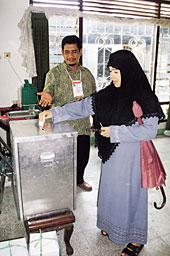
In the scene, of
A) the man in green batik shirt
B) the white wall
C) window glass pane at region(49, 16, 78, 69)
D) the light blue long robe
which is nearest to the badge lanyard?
the man in green batik shirt

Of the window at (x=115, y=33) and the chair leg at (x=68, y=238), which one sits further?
the window at (x=115, y=33)

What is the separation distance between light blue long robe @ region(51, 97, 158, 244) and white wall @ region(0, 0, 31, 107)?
6.08 ft

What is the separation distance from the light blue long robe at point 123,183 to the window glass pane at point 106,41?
7.65 feet

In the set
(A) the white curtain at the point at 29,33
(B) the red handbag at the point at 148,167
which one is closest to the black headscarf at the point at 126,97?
(B) the red handbag at the point at 148,167

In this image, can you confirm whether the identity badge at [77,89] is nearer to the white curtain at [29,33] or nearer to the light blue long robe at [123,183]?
the light blue long robe at [123,183]

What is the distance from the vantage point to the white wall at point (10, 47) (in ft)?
9.98

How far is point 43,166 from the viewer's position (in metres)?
1.23

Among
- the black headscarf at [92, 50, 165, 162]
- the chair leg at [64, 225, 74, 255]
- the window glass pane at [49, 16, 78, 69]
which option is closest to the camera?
the black headscarf at [92, 50, 165, 162]

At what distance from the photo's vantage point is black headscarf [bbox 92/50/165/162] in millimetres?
1355

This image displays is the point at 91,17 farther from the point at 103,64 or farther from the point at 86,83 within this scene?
the point at 86,83

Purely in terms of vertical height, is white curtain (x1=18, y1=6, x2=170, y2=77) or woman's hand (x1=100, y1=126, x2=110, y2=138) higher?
white curtain (x1=18, y1=6, x2=170, y2=77)

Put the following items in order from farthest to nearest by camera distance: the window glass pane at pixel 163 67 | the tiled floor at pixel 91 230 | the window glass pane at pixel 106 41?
the window glass pane at pixel 163 67
the window glass pane at pixel 106 41
the tiled floor at pixel 91 230

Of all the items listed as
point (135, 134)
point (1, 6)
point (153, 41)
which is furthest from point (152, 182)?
point (153, 41)

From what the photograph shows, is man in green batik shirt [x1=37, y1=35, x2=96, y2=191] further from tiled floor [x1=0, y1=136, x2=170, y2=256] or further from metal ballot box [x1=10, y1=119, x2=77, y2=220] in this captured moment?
metal ballot box [x1=10, y1=119, x2=77, y2=220]
